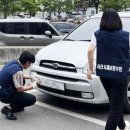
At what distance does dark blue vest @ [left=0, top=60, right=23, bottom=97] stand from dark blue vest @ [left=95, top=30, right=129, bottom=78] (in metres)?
1.81

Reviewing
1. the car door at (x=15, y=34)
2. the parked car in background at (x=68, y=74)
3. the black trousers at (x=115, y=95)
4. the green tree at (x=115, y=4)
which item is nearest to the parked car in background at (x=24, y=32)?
the car door at (x=15, y=34)

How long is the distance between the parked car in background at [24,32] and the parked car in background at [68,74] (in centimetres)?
715

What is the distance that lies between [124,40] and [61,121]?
205 cm

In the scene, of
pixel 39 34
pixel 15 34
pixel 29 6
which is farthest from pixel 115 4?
pixel 15 34

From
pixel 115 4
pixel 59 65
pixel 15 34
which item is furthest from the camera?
pixel 115 4

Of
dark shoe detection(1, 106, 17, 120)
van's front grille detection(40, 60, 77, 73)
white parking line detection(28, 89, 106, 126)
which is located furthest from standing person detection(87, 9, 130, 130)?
dark shoe detection(1, 106, 17, 120)

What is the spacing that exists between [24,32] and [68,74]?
330 inches

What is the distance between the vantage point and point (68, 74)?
6.58 m

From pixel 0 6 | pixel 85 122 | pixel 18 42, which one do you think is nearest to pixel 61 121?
pixel 85 122

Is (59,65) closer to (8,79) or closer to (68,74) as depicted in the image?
(68,74)

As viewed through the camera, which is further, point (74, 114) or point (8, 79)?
point (74, 114)

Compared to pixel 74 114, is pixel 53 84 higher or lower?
higher

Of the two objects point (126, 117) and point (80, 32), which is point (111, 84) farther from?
point (80, 32)

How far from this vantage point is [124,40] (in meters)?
4.89
